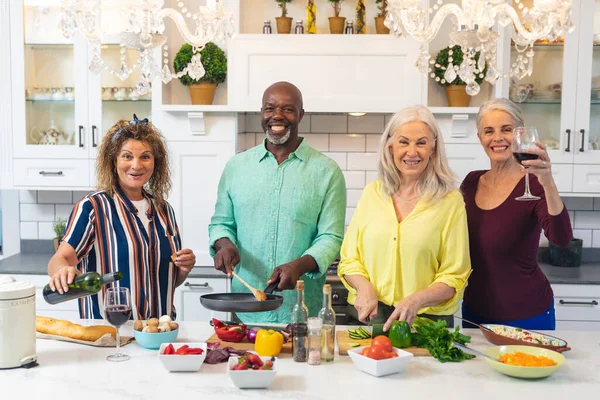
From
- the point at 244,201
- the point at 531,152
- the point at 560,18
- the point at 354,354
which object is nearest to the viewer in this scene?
the point at 354,354

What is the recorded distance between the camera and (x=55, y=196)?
177 inches

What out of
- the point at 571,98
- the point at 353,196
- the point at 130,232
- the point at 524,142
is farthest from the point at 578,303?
the point at 130,232

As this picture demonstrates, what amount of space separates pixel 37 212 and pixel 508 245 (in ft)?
10.3

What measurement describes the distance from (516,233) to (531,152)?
1.42 ft

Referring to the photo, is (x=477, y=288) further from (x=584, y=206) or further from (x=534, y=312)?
(x=584, y=206)

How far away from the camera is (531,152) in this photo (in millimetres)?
2232

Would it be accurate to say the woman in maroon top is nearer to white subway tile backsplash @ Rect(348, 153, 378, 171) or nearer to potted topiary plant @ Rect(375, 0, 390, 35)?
potted topiary plant @ Rect(375, 0, 390, 35)

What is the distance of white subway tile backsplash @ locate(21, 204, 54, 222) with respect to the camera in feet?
14.8

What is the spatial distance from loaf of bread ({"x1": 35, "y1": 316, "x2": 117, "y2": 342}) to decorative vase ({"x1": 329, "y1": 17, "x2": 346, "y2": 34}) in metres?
2.29

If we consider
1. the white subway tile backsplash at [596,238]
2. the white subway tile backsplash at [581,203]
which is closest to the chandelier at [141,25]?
the white subway tile backsplash at [581,203]

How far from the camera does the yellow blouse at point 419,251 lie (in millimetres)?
2410

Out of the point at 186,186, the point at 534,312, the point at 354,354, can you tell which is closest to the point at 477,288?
the point at 534,312

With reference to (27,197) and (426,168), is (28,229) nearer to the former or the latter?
(27,197)

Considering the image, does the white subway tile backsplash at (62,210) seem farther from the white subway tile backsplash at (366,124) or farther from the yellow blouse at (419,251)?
the yellow blouse at (419,251)
